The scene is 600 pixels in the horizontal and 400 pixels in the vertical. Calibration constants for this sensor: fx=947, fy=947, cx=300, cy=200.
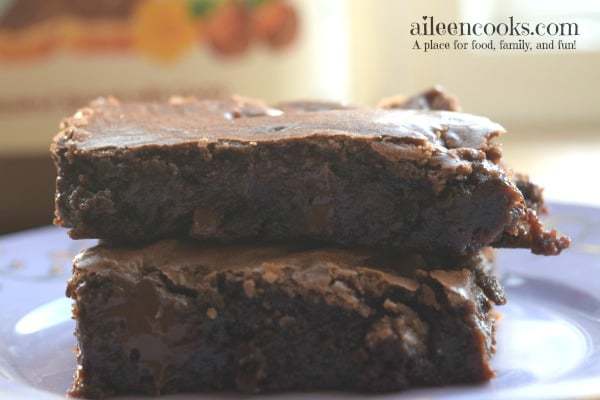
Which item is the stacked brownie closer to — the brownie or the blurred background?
the brownie

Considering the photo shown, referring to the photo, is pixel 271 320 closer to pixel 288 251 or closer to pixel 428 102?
pixel 288 251

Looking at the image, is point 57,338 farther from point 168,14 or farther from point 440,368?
point 168,14

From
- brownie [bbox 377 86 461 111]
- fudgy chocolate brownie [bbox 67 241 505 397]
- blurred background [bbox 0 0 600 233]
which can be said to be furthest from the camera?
blurred background [bbox 0 0 600 233]

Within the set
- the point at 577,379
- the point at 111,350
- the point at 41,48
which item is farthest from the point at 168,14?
the point at 577,379

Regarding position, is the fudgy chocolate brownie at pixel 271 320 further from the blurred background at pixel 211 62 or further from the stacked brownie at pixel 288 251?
the blurred background at pixel 211 62

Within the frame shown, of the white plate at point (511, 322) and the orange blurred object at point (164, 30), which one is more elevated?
the orange blurred object at point (164, 30)

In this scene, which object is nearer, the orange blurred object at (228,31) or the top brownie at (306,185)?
the top brownie at (306,185)

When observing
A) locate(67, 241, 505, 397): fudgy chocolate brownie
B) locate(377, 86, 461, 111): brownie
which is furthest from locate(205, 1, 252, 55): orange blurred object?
locate(67, 241, 505, 397): fudgy chocolate brownie

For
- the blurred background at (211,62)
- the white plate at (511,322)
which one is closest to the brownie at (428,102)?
the white plate at (511,322)
